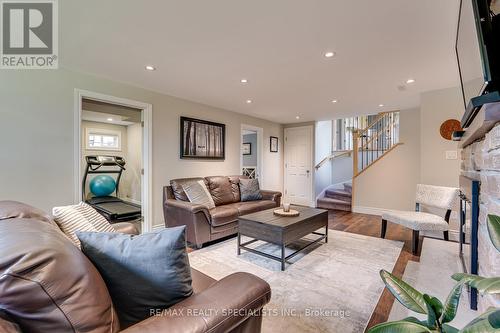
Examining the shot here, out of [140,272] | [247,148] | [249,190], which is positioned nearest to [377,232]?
[249,190]

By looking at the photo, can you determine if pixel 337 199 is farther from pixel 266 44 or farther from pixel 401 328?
pixel 401 328

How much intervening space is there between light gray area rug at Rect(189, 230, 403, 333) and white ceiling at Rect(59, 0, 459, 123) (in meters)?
2.25

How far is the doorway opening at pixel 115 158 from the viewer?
3.51 m

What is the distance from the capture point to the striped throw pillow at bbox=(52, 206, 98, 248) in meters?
1.28

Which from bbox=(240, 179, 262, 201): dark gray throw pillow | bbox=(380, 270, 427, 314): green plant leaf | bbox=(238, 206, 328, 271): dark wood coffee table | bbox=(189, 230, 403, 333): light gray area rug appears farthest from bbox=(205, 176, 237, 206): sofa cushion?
bbox=(380, 270, 427, 314): green plant leaf

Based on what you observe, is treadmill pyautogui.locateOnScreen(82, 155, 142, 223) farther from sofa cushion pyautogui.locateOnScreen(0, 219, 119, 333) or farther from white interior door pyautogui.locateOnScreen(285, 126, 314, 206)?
white interior door pyautogui.locateOnScreen(285, 126, 314, 206)

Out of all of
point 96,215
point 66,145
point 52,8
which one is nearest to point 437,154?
point 96,215

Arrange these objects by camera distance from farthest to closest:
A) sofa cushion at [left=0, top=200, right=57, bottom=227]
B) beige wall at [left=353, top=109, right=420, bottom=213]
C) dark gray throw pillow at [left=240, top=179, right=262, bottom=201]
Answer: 1. beige wall at [left=353, top=109, right=420, bottom=213]
2. dark gray throw pillow at [left=240, top=179, right=262, bottom=201]
3. sofa cushion at [left=0, top=200, right=57, bottom=227]

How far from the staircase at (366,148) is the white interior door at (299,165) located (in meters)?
0.39

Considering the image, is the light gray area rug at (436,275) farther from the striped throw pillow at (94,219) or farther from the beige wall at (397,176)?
the striped throw pillow at (94,219)

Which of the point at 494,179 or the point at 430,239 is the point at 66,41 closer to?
the point at 494,179

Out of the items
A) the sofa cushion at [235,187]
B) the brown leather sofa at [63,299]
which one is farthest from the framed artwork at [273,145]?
the brown leather sofa at [63,299]

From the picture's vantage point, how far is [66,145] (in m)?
2.76

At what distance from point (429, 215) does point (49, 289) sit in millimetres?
3876
